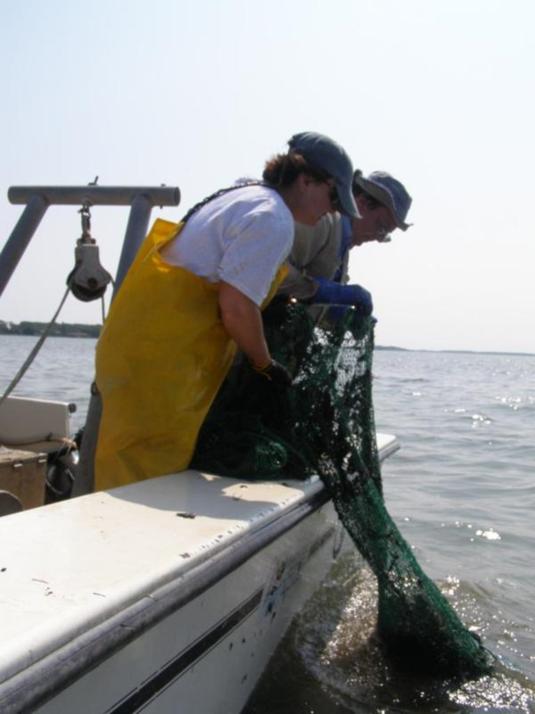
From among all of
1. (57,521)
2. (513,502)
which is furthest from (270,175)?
(513,502)

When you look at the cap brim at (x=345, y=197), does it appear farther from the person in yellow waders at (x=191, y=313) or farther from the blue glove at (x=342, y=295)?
the blue glove at (x=342, y=295)

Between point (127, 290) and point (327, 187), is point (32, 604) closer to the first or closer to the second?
point (127, 290)

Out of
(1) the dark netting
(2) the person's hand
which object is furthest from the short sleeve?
(1) the dark netting

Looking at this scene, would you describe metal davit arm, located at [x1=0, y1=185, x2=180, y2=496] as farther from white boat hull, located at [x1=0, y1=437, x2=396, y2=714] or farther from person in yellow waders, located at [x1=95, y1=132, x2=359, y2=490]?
white boat hull, located at [x1=0, y1=437, x2=396, y2=714]

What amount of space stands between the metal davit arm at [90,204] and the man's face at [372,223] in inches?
39.6

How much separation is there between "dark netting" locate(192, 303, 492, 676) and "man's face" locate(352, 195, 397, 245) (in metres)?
0.93

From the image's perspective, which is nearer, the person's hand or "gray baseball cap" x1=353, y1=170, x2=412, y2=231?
the person's hand

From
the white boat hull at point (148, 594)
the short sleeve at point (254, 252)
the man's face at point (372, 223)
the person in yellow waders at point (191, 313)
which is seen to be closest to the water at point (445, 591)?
the white boat hull at point (148, 594)

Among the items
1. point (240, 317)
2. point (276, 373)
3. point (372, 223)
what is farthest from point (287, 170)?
point (372, 223)

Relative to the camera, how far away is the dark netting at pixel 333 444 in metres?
3.30

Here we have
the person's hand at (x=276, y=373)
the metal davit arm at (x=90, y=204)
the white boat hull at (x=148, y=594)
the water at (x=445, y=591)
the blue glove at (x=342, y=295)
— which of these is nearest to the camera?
the white boat hull at (x=148, y=594)

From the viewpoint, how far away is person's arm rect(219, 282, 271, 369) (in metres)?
2.78

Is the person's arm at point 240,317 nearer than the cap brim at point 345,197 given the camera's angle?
Yes

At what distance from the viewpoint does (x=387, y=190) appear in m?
4.21
